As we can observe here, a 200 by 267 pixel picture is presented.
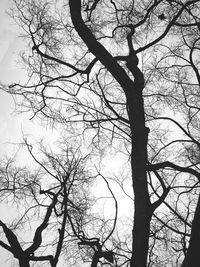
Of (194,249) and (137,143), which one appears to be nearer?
(194,249)

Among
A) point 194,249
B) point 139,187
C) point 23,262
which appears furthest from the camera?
point 23,262

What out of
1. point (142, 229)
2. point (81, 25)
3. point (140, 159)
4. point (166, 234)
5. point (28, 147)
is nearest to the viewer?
point (142, 229)

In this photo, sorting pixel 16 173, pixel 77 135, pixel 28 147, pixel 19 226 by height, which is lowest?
pixel 19 226

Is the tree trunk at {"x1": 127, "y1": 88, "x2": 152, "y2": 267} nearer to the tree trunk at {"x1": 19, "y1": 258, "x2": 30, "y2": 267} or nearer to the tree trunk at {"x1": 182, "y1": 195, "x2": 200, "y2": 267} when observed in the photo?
the tree trunk at {"x1": 182, "y1": 195, "x2": 200, "y2": 267}

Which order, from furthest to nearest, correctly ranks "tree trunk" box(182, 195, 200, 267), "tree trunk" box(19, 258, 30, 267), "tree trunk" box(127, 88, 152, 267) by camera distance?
"tree trunk" box(19, 258, 30, 267) < "tree trunk" box(127, 88, 152, 267) < "tree trunk" box(182, 195, 200, 267)

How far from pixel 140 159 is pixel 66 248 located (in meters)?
4.51


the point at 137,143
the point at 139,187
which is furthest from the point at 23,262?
the point at 137,143

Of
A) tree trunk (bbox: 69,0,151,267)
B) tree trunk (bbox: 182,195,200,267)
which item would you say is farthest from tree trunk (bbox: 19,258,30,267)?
tree trunk (bbox: 182,195,200,267)

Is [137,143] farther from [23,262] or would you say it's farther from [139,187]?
[23,262]

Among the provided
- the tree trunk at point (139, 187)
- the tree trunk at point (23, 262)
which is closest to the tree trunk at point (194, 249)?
the tree trunk at point (139, 187)

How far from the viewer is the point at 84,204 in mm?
7414

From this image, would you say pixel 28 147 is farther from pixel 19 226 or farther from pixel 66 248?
pixel 66 248

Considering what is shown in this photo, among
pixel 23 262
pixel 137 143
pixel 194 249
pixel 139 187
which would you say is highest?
pixel 137 143

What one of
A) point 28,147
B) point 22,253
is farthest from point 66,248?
point 28,147
